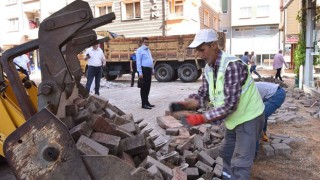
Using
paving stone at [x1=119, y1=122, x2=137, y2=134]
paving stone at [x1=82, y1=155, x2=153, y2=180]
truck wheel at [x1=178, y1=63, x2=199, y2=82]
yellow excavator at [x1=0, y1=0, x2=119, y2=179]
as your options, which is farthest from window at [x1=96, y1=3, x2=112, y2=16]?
paving stone at [x1=82, y1=155, x2=153, y2=180]

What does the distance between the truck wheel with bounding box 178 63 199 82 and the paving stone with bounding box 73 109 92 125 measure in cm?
1320

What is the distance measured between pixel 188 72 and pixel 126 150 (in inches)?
537

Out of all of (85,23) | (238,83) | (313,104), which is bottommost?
(313,104)

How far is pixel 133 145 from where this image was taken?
3.05 m

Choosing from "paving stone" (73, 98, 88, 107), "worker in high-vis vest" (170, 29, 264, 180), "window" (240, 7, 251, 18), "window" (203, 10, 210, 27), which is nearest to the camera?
"worker in high-vis vest" (170, 29, 264, 180)

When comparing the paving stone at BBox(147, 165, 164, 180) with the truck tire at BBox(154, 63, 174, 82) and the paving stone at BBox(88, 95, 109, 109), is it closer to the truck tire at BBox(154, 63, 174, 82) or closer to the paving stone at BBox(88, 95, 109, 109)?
the paving stone at BBox(88, 95, 109, 109)

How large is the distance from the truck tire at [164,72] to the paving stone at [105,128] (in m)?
13.6

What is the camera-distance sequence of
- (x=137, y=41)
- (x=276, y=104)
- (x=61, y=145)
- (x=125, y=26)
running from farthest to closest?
(x=125, y=26)
(x=137, y=41)
(x=276, y=104)
(x=61, y=145)

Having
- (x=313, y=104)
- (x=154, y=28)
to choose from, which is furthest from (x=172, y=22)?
(x=313, y=104)

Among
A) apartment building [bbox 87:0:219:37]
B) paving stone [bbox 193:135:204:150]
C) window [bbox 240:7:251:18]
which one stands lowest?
paving stone [bbox 193:135:204:150]

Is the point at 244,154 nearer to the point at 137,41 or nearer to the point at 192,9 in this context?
the point at 137,41

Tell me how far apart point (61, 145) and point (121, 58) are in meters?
15.3

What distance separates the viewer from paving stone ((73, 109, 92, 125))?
3.05 metres

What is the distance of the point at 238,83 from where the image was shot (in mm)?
2746
